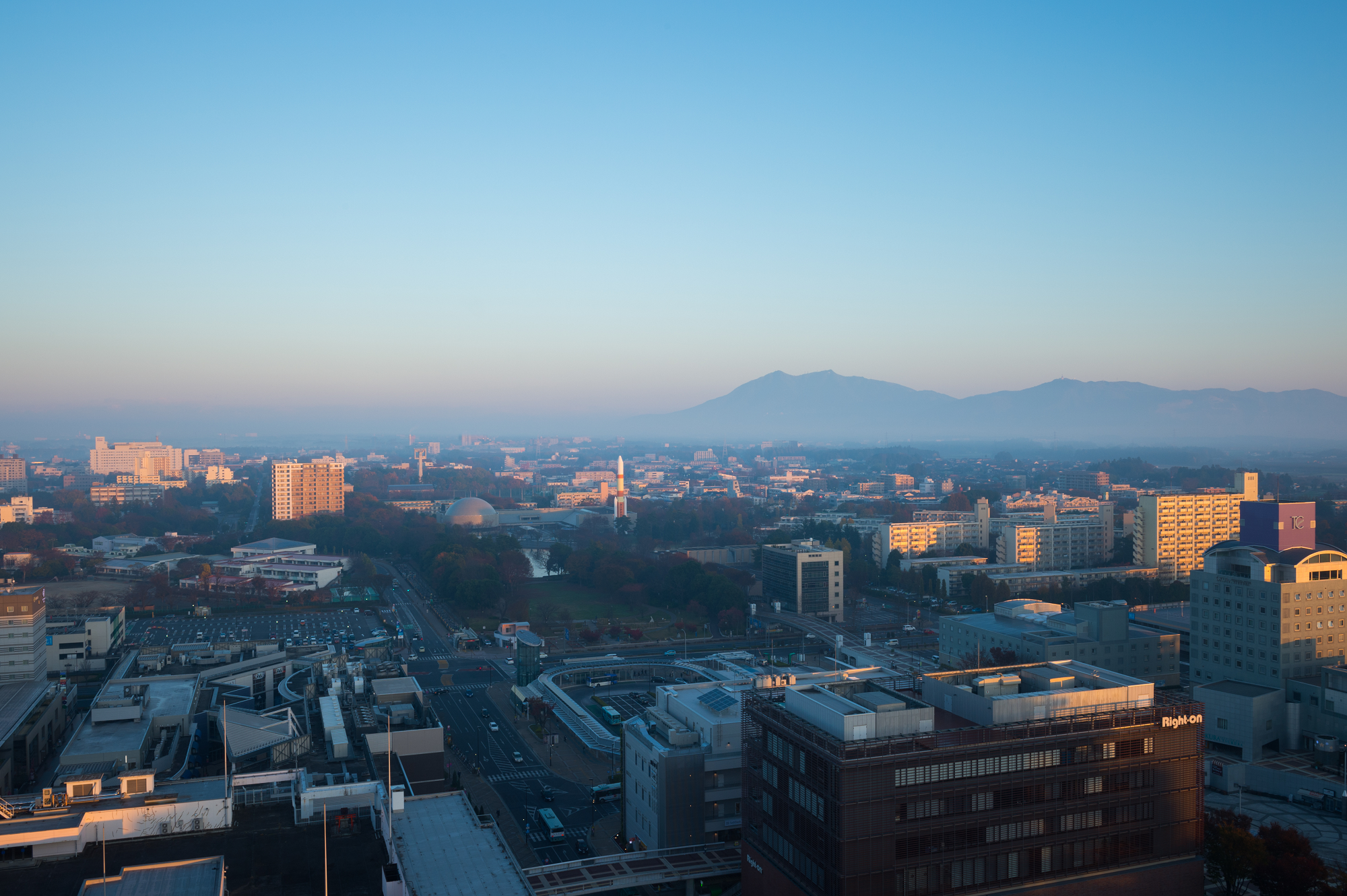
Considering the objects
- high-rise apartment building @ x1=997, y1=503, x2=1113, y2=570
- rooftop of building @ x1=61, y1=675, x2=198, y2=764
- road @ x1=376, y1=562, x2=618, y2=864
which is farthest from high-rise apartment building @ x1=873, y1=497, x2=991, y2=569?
rooftop of building @ x1=61, y1=675, x2=198, y2=764

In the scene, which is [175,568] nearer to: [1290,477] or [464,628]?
[464,628]

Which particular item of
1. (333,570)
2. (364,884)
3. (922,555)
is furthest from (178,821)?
(922,555)

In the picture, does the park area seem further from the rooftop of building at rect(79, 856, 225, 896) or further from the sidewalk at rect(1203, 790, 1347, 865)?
the rooftop of building at rect(79, 856, 225, 896)

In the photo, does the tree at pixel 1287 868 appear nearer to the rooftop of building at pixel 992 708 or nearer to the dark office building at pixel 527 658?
the rooftop of building at pixel 992 708

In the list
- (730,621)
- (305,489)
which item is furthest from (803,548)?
(305,489)

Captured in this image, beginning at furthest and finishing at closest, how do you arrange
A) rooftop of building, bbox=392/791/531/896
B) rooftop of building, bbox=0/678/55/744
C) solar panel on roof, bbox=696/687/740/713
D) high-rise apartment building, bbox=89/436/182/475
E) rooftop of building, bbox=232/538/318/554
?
1. high-rise apartment building, bbox=89/436/182/475
2. rooftop of building, bbox=232/538/318/554
3. rooftop of building, bbox=0/678/55/744
4. solar panel on roof, bbox=696/687/740/713
5. rooftop of building, bbox=392/791/531/896

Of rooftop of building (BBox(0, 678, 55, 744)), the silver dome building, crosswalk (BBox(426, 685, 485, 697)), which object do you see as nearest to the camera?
rooftop of building (BBox(0, 678, 55, 744))
